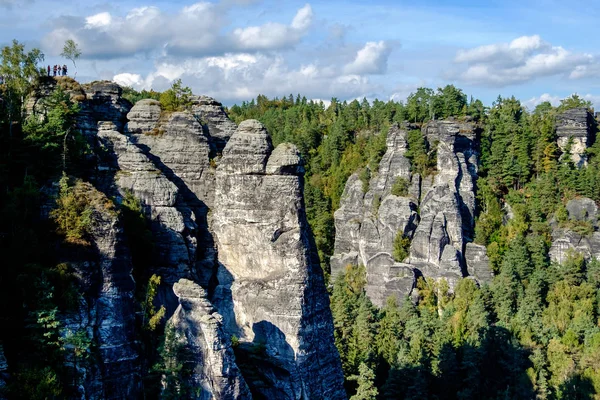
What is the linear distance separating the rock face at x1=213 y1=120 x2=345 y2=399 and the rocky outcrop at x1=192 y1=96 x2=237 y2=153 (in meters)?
3.65

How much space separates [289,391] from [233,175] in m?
10.4

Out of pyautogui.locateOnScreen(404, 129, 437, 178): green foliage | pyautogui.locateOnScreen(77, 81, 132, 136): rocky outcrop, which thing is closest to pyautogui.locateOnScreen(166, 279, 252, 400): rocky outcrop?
pyautogui.locateOnScreen(77, 81, 132, 136): rocky outcrop

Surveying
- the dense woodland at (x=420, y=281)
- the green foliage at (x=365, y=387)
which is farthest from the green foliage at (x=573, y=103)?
the green foliage at (x=365, y=387)

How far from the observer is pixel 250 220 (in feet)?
103

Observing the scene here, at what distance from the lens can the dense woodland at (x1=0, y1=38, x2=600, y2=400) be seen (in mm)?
24344

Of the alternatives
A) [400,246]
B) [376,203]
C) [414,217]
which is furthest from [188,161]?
[376,203]

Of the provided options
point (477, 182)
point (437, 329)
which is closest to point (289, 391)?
point (437, 329)

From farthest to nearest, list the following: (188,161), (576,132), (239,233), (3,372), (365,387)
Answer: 1. (576,132)
2. (365,387)
3. (188,161)
4. (239,233)
5. (3,372)

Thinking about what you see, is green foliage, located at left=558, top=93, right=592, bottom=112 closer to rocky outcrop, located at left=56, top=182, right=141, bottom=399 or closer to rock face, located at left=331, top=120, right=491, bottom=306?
rock face, located at left=331, top=120, right=491, bottom=306

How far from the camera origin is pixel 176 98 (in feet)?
115

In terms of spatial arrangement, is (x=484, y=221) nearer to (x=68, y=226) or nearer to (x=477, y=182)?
(x=477, y=182)

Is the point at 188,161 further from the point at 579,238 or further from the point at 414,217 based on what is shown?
the point at 579,238

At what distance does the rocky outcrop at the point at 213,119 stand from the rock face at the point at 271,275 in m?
3.65

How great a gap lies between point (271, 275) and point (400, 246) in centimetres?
4310
